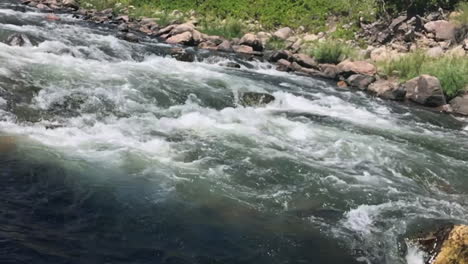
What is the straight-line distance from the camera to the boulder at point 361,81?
17.1 metres

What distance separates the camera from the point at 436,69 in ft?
53.7

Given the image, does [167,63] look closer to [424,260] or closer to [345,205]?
[345,205]

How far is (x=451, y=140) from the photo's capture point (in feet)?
37.6

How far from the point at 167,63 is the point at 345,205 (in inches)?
400

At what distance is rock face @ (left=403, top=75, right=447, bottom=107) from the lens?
1512 cm

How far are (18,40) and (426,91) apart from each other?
41.6 feet

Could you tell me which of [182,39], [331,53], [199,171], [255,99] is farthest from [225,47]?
[199,171]

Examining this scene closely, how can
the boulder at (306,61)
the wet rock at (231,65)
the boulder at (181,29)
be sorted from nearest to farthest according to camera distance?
the wet rock at (231,65)
the boulder at (306,61)
the boulder at (181,29)

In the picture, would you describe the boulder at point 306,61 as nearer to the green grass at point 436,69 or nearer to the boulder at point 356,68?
the boulder at point 356,68

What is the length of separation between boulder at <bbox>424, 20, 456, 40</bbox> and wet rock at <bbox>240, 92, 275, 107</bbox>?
1150 cm

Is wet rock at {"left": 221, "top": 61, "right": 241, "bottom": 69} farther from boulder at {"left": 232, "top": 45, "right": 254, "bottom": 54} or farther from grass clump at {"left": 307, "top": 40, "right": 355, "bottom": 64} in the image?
grass clump at {"left": 307, "top": 40, "right": 355, "bottom": 64}

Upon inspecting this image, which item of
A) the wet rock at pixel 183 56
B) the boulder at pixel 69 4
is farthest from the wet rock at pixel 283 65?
the boulder at pixel 69 4

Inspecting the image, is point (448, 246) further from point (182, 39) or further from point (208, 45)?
point (182, 39)

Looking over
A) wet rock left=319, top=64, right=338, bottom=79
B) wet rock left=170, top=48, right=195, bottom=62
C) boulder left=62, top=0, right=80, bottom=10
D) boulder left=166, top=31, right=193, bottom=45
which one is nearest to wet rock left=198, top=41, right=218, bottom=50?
boulder left=166, top=31, right=193, bottom=45
